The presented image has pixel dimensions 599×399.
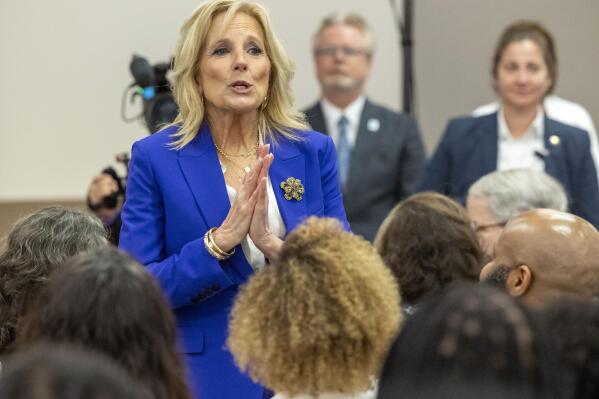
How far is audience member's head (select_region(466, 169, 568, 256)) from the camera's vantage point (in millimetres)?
3744

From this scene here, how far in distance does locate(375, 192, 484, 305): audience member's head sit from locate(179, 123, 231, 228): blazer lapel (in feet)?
1.76

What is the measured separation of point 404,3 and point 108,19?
149cm

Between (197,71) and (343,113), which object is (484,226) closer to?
(197,71)

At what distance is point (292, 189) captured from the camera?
2.83m

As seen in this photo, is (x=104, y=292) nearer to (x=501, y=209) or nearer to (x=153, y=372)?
(x=153, y=372)

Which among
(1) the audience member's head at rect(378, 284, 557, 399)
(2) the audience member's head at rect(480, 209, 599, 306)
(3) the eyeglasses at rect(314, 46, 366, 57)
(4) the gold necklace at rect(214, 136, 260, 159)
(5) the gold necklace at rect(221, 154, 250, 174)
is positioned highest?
(1) the audience member's head at rect(378, 284, 557, 399)

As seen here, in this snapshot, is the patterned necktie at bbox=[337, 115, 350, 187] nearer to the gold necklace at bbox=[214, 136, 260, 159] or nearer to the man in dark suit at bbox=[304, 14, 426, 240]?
the man in dark suit at bbox=[304, 14, 426, 240]

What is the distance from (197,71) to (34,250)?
582 mm

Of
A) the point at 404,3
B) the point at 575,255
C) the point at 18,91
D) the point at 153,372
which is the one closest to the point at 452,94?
the point at 404,3

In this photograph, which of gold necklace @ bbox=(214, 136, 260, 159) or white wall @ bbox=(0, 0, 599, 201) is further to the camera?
white wall @ bbox=(0, 0, 599, 201)

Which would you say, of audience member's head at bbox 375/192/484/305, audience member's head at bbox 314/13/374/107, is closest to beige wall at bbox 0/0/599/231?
audience member's head at bbox 314/13/374/107

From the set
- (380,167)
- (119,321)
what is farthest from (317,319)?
(380,167)

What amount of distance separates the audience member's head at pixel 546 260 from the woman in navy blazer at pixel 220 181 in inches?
15.9

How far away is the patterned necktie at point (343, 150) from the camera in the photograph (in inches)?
200
